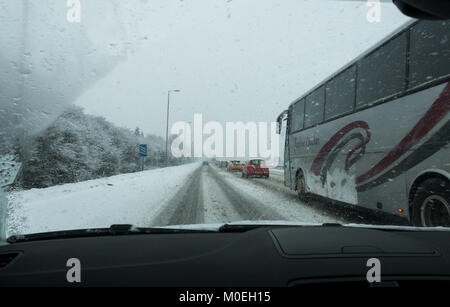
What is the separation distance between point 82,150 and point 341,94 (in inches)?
701

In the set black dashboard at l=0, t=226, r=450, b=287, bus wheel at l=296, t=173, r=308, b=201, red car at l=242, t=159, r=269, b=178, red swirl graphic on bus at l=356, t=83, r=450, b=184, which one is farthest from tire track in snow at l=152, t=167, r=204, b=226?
red car at l=242, t=159, r=269, b=178

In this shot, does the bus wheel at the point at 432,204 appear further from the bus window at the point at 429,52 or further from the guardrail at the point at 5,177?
the guardrail at the point at 5,177

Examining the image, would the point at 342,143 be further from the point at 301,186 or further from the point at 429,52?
the point at 301,186

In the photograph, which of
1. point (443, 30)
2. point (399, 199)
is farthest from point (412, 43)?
point (399, 199)

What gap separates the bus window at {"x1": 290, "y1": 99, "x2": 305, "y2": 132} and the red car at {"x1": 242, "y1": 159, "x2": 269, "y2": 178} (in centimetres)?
1053

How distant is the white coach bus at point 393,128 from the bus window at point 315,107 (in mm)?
58

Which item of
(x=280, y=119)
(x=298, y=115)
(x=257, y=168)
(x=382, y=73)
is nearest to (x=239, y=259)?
(x=382, y=73)

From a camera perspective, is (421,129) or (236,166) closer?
(421,129)

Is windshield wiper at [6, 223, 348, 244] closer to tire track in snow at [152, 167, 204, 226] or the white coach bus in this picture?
the white coach bus

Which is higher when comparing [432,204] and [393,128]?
[393,128]

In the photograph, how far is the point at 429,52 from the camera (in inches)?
153

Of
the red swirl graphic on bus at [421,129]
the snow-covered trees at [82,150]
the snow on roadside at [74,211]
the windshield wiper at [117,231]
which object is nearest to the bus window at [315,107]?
the red swirl graphic on bus at [421,129]

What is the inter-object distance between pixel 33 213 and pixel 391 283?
5419 mm

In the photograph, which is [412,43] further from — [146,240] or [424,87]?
[146,240]
